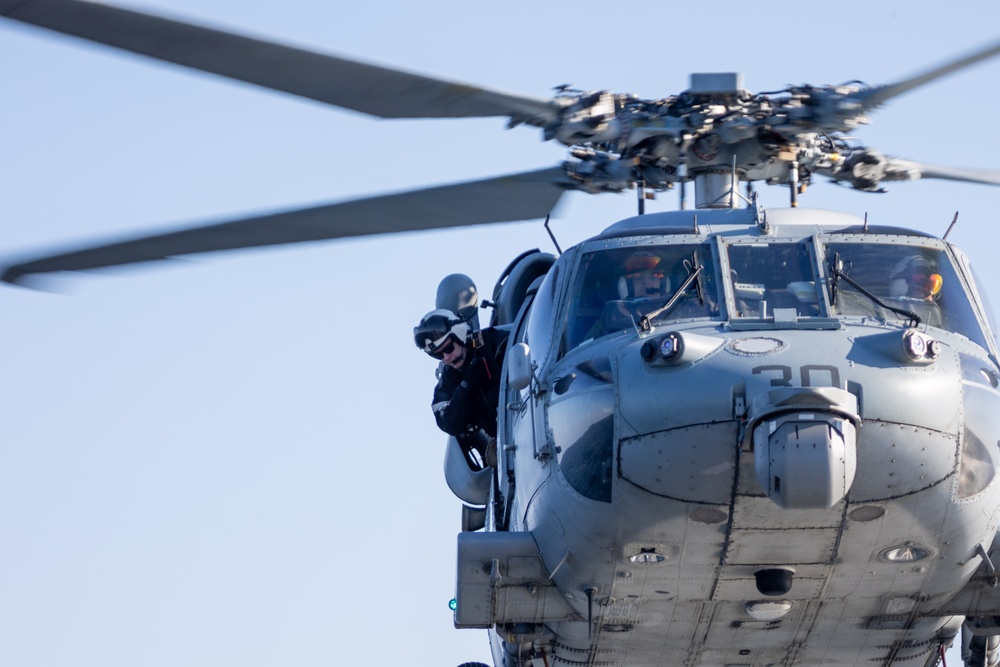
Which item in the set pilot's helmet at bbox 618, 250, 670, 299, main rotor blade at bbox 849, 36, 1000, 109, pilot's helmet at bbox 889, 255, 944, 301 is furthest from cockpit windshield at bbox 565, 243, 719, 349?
main rotor blade at bbox 849, 36, 1000, 109

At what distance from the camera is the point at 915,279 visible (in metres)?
13.6

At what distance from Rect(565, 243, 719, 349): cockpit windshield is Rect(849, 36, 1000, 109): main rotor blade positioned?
1482 mm

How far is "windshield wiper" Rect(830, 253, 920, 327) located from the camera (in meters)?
13.1

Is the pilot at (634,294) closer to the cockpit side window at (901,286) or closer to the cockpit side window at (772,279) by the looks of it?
the cockpit side window at (772,279)

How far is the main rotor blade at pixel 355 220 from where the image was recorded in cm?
1337

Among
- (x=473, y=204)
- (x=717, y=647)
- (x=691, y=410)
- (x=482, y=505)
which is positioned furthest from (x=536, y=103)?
(x=482, y=505)

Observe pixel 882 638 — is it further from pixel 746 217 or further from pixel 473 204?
pixel 473 204

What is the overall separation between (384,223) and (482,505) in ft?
13.4

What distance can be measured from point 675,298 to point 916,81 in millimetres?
2145

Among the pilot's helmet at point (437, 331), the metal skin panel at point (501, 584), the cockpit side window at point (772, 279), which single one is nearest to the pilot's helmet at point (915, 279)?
the cockpit side window at point (772, 279)

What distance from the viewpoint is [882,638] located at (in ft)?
45.2

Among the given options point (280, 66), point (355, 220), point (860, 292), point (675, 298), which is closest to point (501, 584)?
point (675, 298)

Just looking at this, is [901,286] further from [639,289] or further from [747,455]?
[747,455]

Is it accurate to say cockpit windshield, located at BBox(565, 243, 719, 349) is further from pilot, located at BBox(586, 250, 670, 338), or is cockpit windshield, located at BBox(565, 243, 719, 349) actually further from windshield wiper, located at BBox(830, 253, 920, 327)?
windshield wiper, located at BBox(830, 253, 920, 327)
